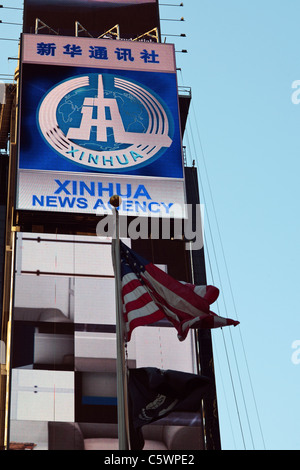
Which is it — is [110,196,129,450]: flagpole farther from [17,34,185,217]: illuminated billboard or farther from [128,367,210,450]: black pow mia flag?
[17,34,185,217]: illuminated billboard

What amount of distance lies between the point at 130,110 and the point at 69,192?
5622 mm

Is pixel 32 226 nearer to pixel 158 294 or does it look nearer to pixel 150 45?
pixel 150 45

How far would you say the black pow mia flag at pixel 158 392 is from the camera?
2058 centimetres

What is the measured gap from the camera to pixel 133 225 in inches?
1432

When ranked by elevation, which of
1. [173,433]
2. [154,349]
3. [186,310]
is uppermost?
[154,349]

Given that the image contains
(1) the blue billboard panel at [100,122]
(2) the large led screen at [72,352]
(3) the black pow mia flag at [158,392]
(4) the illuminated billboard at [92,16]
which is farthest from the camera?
(4) the illuminated billboard at [92,16]

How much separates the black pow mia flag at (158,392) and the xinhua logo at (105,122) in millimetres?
17186

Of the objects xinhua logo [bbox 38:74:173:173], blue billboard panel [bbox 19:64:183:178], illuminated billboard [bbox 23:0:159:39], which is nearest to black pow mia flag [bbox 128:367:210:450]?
blue billboard panel [bbox 19:64:183:178]

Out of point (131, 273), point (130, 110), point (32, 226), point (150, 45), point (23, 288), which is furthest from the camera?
point (150, 45)

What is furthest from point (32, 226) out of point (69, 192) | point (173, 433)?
point (173, 433)

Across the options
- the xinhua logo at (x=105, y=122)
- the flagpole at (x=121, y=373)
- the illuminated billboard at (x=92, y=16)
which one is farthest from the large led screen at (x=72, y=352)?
the illuminated billboard at (x=92, y=16)

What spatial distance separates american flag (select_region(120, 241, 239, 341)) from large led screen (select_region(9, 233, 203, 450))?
11.3m

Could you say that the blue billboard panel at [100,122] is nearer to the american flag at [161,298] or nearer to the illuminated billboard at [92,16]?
the illuminated billboard at [92,16]

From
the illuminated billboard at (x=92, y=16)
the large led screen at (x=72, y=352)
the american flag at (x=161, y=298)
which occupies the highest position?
the illuminated billboard at (x=92, y=16)
